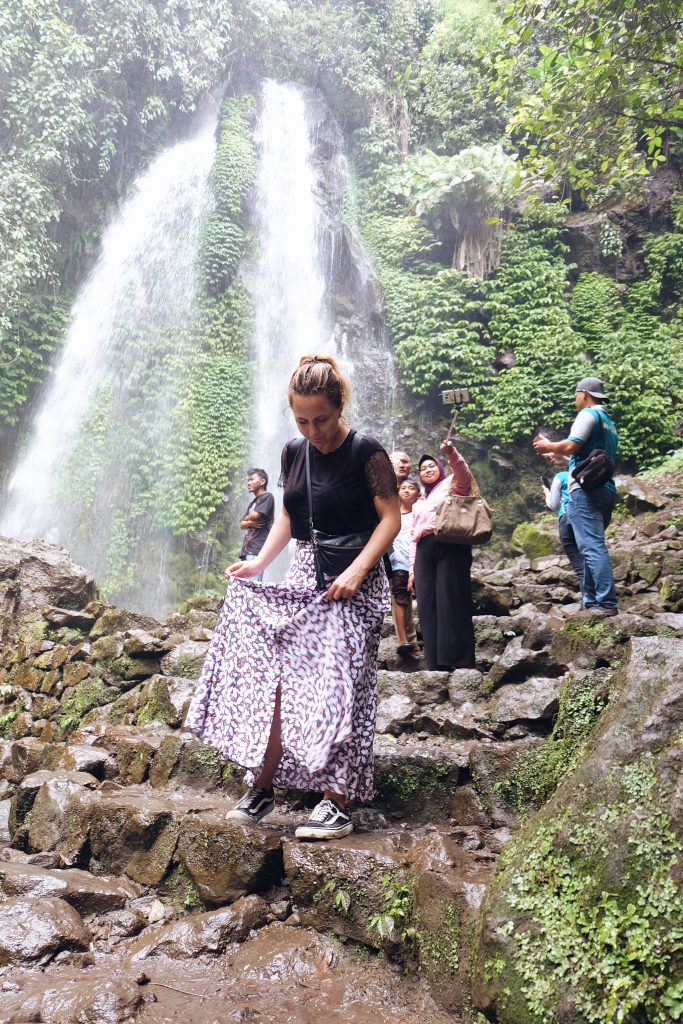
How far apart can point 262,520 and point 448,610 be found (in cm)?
292

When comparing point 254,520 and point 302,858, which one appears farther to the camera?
point 254,520

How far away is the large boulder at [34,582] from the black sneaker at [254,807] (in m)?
6.36

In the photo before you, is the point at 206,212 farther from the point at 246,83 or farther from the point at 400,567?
the point at 400,567

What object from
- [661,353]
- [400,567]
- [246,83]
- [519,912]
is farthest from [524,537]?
[246,83]

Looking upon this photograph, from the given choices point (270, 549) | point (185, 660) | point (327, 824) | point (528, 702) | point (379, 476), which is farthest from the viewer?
point (185, 660)

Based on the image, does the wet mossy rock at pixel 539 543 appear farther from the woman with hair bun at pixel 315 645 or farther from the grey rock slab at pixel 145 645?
the woman with hair bun at pixel 315 645

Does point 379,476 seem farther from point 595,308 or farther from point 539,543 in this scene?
point 595,308

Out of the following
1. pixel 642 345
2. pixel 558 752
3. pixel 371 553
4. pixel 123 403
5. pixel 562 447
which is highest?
pixel 642 345

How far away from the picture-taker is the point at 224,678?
9.74 feet

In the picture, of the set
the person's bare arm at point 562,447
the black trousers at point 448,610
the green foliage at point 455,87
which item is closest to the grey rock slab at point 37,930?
the black trousers at point 448,610

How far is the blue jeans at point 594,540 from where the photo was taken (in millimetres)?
4793

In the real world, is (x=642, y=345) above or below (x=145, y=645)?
above

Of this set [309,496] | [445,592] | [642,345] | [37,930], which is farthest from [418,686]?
[642,345]

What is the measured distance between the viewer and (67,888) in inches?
109
